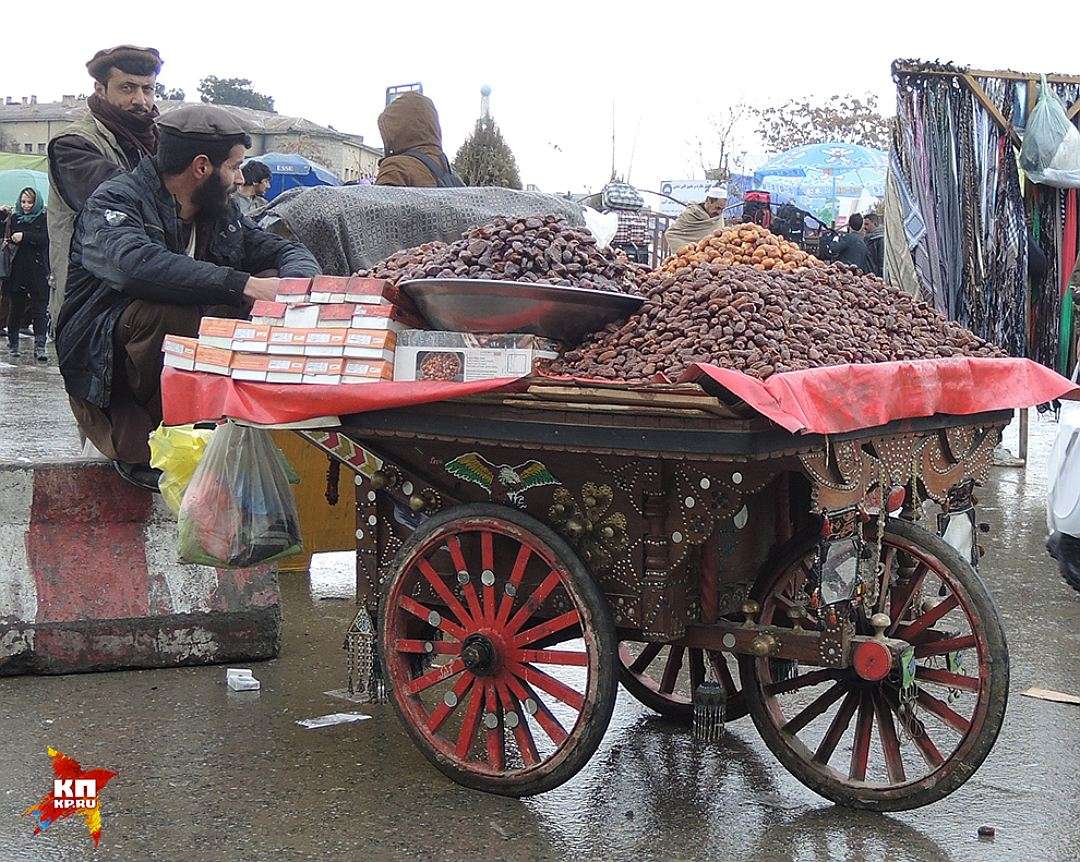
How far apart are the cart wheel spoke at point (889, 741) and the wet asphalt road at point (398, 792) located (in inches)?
4.7

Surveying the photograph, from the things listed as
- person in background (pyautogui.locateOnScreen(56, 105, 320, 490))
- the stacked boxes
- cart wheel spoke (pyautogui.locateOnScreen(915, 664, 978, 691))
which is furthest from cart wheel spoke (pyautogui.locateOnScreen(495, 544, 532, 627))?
person in background (pyautogui.locateOnScreen(56, 105, 320, 490))

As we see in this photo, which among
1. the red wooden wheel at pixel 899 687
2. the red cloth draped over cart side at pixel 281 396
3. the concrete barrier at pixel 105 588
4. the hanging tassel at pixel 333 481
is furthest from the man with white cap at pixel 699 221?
the red cloth draped over cart side at pixel 281 396

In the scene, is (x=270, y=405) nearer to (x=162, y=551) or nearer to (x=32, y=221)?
(x=162, y=551)

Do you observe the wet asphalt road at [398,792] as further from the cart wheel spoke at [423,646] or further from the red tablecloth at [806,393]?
the red tablecloth at [806,393]

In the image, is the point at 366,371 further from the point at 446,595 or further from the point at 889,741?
the point at 889,741

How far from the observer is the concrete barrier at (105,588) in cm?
430

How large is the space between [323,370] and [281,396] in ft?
0.41

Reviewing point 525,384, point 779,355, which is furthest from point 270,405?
point 779,355

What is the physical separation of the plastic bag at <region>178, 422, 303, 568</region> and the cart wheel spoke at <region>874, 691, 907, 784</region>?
5.76 ft

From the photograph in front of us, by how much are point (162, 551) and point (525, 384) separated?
6.54ft

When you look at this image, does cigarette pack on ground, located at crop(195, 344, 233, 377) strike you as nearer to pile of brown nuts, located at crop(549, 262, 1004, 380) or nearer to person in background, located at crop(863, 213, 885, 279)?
pile of brown nuts, located at crop(549, 262, 1004, 380)

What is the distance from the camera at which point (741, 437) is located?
9.27 ft

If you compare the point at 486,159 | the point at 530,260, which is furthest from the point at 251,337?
the point at 486,159

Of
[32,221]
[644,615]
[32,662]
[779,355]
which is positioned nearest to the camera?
[779,355]
